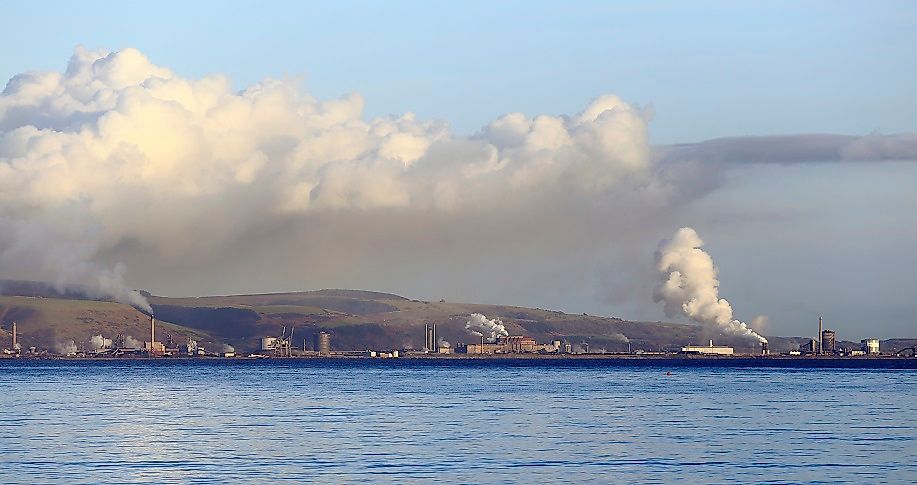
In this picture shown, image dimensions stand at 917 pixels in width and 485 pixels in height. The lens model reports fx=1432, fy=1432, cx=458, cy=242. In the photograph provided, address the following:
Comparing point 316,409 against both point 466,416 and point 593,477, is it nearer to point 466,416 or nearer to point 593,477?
point 466,416

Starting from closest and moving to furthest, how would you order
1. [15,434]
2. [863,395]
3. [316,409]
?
[15,434] < [316,409] < [863,395]

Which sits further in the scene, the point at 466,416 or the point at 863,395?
the point at 863,395

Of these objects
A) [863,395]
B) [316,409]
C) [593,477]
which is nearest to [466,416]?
[316,409]

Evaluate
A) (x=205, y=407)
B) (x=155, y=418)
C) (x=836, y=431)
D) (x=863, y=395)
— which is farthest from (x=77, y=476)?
(x=863, y=395)

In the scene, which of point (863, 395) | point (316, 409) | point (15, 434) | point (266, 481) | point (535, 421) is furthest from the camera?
point (863, 395)

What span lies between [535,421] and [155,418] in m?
27.2

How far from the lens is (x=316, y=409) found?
115625 millimetres

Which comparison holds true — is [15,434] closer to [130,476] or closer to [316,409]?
[130,476]

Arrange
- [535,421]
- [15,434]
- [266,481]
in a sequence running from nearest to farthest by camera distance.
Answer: [266,481]
[15,434]
[535,421]

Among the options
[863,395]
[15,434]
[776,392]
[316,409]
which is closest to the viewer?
[15,434]

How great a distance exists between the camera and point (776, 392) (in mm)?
153625

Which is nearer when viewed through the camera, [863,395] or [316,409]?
[316,409]

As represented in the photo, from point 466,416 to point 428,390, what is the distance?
58.5 m

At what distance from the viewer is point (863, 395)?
14412 cm
